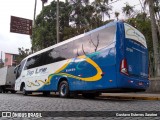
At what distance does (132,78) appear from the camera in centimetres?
1220

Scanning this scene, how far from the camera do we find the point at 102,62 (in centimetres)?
1265

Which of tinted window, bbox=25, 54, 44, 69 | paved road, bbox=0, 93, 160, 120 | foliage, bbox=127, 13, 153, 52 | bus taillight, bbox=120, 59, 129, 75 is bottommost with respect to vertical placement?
paved road, bbox=0, 93, 160, 120

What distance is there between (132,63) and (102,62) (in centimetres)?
130

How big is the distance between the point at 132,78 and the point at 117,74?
2.59 ft

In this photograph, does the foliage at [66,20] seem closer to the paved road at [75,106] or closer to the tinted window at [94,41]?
the tinted window at [94,41]

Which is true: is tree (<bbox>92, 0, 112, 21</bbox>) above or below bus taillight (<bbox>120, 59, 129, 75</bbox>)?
above

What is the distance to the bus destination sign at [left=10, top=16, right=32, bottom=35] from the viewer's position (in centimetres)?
3319

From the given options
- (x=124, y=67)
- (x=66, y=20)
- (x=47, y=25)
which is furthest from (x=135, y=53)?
(x=66, y=20)

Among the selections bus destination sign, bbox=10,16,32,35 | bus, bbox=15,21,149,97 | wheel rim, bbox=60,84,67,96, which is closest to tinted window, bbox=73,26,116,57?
bus, bbox=15,21,149,97

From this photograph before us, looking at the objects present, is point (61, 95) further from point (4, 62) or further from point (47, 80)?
point (4, 62)

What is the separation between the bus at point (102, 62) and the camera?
12008 mm

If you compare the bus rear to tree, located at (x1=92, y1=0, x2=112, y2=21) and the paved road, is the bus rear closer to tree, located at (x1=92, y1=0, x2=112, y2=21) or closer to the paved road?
the paved road

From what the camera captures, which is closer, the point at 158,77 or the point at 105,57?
the point at 105,57

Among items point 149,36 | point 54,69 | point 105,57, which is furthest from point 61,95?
point 149,36
